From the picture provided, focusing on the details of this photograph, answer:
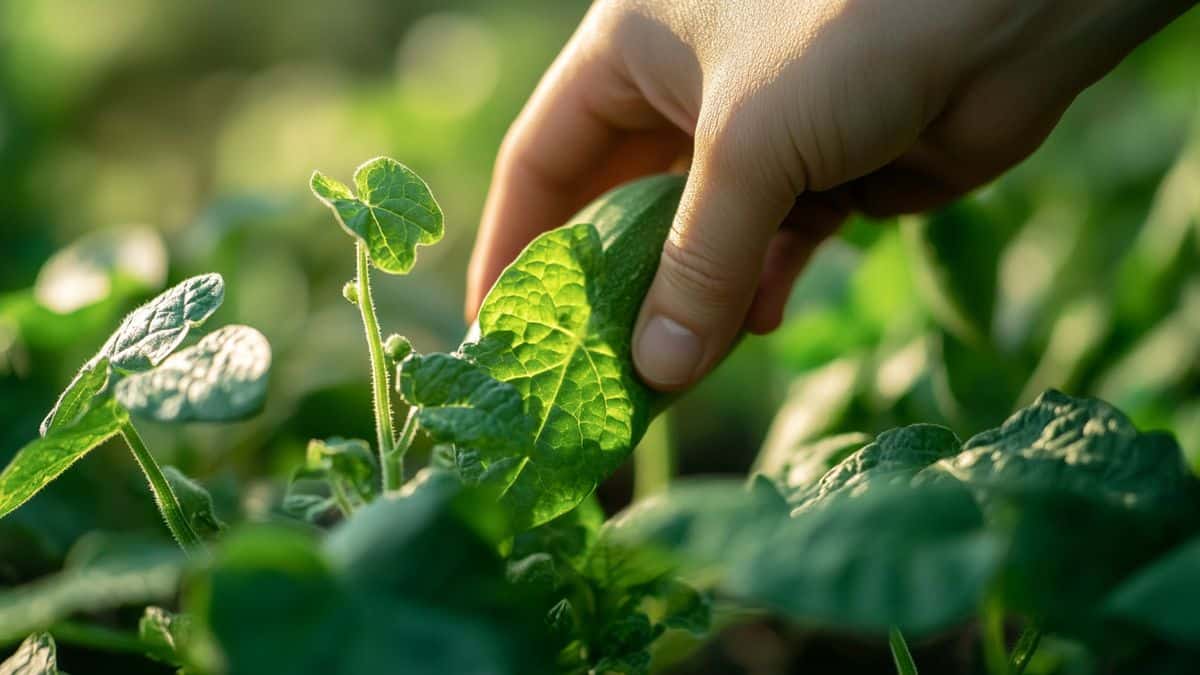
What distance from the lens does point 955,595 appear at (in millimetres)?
415

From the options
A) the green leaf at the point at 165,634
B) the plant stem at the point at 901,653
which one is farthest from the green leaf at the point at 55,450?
the plant stem at the point at 901,653

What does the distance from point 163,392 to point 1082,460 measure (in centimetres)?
47

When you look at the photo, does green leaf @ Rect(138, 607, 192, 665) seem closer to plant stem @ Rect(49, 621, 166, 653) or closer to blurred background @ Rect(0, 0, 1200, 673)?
plant stem @ Rect(49, 621, 166, 653)

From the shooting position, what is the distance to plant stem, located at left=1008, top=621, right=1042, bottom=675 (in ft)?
1.96

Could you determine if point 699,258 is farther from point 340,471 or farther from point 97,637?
point 97,637

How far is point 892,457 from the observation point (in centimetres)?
63

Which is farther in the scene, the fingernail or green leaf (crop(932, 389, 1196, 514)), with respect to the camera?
the fingernail

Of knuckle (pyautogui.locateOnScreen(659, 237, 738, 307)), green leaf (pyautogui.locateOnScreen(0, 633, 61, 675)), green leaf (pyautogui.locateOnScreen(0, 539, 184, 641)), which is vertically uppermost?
green leaf (pyautogui.locateOnScreen(0, 539, 184, 641))

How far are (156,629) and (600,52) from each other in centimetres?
60

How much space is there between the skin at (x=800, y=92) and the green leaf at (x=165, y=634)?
1.12 feet

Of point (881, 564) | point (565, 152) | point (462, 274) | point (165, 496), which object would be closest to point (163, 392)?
point (165, 496)

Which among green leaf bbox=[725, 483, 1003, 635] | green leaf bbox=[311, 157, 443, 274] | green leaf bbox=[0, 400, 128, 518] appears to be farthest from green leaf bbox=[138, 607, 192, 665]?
green leaf bbox=[725, 483, 1003, 635]

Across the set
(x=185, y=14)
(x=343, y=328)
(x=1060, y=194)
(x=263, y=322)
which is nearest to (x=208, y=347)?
(x=343, y=328)

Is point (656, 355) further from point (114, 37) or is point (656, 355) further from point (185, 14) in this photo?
point (185, 14)
